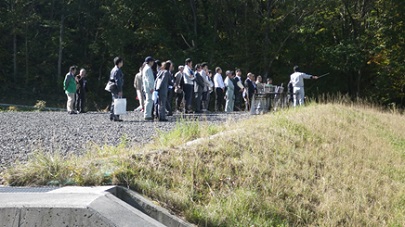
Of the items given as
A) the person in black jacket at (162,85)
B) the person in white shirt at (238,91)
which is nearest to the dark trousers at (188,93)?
the person in black jacket at (162,85)

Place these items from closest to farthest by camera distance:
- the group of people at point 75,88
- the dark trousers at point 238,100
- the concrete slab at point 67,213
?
the concrete slab at point 67,213 → the group of people at point 75,88 → the dark trousers at point 238,100

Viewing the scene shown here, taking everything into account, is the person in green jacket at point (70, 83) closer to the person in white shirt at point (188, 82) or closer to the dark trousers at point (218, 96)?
the person in white shirt at point (188, 82)

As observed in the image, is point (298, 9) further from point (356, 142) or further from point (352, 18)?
point (356, 142)

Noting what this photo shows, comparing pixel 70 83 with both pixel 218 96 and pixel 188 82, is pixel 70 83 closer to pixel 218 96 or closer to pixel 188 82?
pixel 188 82

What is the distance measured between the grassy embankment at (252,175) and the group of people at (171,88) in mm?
4092

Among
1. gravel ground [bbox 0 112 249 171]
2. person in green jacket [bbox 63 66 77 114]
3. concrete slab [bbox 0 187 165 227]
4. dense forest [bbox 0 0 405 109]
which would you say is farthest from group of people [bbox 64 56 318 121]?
dense forest [bbox 0 0 405 109]

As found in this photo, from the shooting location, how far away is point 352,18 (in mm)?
34438

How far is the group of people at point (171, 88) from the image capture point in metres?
14.4

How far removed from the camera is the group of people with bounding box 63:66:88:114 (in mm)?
19266

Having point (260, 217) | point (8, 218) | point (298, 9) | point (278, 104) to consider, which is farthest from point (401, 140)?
point (298, 9)

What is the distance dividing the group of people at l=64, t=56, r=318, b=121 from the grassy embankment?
13.4ft

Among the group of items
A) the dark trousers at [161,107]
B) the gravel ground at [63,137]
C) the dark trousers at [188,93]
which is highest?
the dark trousers at [188,93]

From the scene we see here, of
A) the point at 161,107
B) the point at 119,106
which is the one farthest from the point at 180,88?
the point at 119,106

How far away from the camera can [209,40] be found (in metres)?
37.1
